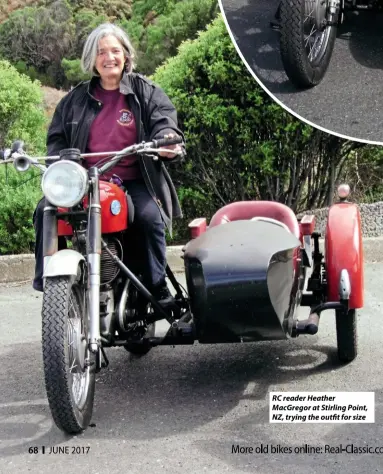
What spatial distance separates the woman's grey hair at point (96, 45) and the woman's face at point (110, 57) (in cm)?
2

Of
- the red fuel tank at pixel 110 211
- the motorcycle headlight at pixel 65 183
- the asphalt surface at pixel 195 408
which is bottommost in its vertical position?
the asphalt surface at pixel 195 408

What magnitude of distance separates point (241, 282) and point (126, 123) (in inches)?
41.8

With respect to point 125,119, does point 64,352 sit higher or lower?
lower

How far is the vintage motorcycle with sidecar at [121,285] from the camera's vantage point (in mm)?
3553

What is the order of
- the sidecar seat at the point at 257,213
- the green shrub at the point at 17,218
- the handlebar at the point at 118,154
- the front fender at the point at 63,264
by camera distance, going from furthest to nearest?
the green shrub at the point at 17,218 → the sidecar seat at the point at 257,213 → the handlebar at the point at 118,154 → the front fender at the point at 63,264

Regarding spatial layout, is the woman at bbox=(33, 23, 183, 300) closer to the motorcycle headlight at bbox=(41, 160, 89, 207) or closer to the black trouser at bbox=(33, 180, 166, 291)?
the black trouser at bbox=(33, 180, 166, 291)

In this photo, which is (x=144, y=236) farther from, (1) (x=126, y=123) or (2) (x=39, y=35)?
(2) (x=39, y=35)

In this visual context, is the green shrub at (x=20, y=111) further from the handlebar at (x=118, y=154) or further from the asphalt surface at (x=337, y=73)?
the handlebar at (x=118, y=154)

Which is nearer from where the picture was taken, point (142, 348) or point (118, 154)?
point (118, 154)

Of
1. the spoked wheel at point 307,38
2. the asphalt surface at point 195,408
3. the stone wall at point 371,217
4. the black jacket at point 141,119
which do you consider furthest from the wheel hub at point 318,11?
the stone wall at point 371,217

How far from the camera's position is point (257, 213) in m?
4.64

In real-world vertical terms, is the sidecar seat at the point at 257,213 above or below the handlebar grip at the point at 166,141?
below

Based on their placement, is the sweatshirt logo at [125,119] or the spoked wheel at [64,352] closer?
the spoked wheel at [64,352]

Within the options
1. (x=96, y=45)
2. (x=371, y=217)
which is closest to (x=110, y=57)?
(x=96, y=45)
